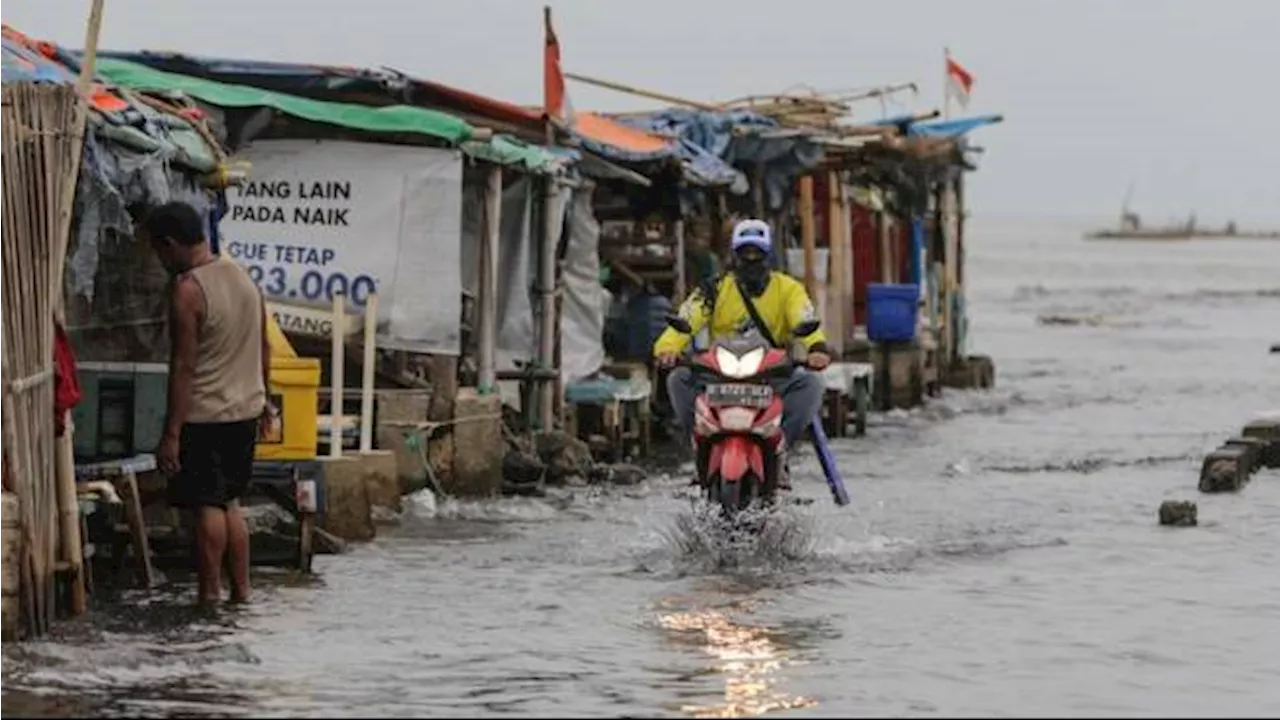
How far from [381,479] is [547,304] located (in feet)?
14.0

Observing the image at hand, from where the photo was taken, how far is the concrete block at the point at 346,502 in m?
14.0

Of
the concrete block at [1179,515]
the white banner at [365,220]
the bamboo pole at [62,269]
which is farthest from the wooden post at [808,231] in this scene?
the bamboo pole at [62,269]

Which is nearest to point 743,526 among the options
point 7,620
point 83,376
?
point 83,376

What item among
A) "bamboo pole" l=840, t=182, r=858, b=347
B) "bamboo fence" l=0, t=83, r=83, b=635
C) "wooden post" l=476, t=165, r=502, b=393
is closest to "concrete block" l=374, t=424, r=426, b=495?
"wooden post" l=476, t=165, r=502, b=393

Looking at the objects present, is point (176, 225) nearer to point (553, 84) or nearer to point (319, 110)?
point (319, 110)

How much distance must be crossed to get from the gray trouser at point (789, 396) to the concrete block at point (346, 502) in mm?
1833

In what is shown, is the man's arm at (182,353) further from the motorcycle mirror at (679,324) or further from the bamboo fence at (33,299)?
the motorcycle mirror at (679,324)

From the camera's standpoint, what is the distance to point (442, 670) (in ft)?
32.4

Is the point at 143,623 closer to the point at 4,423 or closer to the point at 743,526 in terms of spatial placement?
the point at 4,423

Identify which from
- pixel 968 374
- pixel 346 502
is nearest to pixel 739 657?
pixel 346 502

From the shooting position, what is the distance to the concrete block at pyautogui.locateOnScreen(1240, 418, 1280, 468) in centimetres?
2009

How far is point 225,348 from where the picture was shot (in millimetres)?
11000

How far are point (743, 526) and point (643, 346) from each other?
10397 millimetres

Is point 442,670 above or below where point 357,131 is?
below
